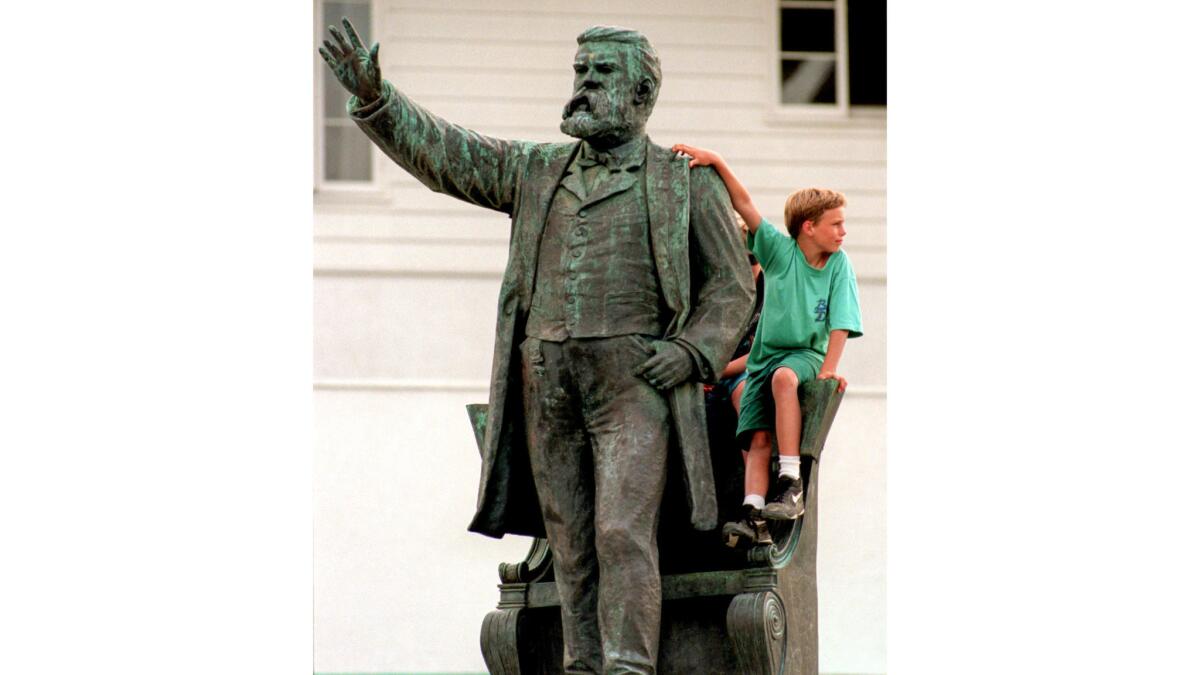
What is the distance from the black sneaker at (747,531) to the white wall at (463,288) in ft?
34.8

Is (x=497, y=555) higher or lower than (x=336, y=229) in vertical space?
lower

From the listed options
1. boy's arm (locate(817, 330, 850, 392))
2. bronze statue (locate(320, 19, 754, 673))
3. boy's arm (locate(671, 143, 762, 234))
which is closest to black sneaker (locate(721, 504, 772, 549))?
bronze statue (locate(320, 19, 754, 673))

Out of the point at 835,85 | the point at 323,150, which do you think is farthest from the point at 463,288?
the point at 835,85

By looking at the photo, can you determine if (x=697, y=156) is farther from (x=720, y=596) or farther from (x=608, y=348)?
(x=720, y=596)

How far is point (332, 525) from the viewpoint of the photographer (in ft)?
62.5

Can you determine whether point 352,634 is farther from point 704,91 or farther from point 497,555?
point 704,91

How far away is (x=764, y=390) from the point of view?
28.1 ft

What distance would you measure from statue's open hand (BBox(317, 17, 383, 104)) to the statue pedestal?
1.24 m

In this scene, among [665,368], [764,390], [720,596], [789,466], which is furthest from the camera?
[764,390]

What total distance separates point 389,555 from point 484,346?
69.8 inches

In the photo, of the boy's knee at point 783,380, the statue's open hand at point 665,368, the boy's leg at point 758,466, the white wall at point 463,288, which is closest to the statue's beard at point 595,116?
the statue's open hand at point 665,368

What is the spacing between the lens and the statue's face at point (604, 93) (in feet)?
26.6

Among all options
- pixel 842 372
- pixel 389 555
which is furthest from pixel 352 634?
pixel 842 372

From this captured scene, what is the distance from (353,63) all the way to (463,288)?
11.6 metres
